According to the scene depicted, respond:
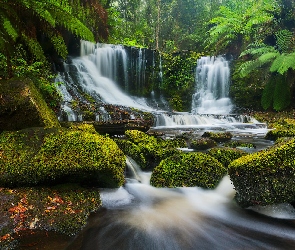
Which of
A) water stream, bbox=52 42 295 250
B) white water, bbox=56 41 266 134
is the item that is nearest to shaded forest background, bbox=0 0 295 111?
white water, bbox=56 41 266 134

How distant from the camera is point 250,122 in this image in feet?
37.7

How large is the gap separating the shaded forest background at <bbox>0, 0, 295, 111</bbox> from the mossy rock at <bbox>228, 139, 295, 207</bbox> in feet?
9.11

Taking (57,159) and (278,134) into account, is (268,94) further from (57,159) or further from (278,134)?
(57,159)

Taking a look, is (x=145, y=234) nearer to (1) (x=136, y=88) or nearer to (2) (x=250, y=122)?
(2) (x=250, y=122)

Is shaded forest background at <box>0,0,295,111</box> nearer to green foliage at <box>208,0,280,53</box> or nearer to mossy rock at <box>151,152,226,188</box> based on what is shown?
green foliage at <box>208,0,280,53</box>

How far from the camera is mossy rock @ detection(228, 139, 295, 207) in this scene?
109 inches

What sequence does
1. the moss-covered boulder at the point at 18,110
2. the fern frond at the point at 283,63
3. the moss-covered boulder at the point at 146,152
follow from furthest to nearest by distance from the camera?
the fern frond at the point at 283,63, the moss-covered boulder at the point at 146,152, the moss-covered boulder at the point at 18,110

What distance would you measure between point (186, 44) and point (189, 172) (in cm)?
2250

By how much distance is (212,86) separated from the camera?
50.4 feet

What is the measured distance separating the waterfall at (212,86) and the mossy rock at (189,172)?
430 inches

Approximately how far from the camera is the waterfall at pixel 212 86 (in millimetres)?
14648

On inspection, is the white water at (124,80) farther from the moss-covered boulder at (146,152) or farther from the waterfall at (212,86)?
the moss-covered boulder at (146,152)

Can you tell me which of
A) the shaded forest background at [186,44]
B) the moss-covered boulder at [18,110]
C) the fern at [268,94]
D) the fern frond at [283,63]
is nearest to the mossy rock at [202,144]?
the moss-covered boulder at [18,110]

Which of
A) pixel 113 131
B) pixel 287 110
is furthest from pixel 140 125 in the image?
pixel 287 110
